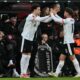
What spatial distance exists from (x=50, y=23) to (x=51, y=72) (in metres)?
1.49

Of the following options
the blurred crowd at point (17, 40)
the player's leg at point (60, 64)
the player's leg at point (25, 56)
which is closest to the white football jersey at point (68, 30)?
the blurred crowd at point (17, 40)

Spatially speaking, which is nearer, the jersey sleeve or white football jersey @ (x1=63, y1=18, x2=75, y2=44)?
the jersey sleeve

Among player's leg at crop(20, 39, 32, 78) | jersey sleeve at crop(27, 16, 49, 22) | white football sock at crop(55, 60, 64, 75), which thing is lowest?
white football sock at crop(55, 60, 64, 75)

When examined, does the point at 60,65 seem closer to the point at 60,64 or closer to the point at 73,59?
the point at 60,64

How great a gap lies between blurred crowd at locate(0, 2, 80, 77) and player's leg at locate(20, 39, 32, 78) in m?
0.37

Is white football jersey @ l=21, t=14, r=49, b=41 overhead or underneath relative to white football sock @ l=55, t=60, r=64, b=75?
overhead

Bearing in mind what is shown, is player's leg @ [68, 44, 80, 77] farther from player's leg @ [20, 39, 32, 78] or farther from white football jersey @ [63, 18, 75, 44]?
player's leg @ [20, 39, 32, 78]

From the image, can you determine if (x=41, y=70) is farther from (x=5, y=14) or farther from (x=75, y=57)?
(x=5, y=14)

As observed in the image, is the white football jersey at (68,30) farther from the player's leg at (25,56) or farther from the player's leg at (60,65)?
the player's leg at (25,56)

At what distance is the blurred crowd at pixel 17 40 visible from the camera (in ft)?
45.9

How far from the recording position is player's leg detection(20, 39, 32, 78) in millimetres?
13555

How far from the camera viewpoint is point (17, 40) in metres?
14.3

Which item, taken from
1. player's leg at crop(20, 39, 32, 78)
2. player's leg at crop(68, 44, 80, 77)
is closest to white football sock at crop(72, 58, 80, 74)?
player's leg at crop(68, 44, 80, 77)

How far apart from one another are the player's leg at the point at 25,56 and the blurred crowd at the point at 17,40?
0.37 metres
